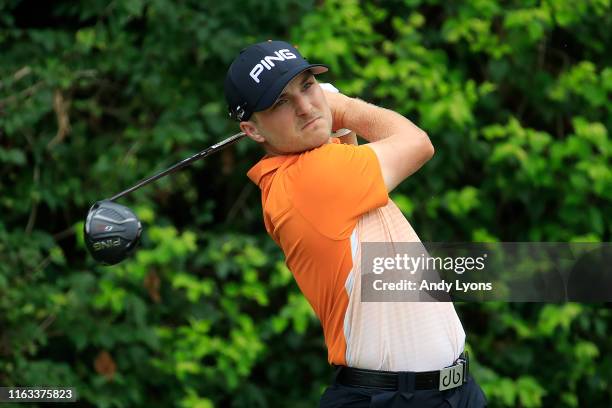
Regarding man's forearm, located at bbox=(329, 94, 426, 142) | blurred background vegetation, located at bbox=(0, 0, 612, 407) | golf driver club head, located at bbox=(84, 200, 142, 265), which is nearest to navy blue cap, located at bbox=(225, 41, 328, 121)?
man's forearm, located at bbox=(329, 94, 426, 142)

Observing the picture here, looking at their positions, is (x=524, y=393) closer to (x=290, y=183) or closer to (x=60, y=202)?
(x=60, y=202)

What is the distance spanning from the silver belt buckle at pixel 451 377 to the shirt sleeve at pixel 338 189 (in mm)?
492

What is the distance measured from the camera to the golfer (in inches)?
121

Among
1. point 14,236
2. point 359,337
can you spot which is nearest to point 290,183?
point 359,337

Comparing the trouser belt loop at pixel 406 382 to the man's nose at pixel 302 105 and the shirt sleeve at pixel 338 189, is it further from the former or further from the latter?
the man's nose at pixel 302 105

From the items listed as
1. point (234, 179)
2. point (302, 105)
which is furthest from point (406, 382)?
point (234, 179)

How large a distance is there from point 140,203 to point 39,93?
2.57ft

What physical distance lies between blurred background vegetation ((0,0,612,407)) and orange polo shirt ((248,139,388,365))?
2.44 metres

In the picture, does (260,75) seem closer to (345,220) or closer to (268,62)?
(268,62)

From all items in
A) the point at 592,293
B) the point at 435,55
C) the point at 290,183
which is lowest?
the point at 592,293

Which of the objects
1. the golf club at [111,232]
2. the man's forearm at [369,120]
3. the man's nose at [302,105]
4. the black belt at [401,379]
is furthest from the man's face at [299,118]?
the black belt at [401,379]

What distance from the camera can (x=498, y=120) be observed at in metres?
6.23

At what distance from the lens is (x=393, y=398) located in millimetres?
3127

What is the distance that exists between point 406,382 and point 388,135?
2.32 feet
